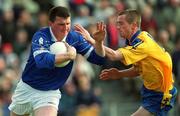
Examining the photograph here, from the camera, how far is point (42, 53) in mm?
11133

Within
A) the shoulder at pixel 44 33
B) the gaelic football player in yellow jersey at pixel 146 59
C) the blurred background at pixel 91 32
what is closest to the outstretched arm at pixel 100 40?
the gaelic football player in yellow jersey at pixel 146 59

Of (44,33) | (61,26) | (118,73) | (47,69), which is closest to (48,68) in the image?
(47,69)

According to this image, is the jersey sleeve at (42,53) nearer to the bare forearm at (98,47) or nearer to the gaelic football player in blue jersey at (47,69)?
the gaelic football player in blue jersey at (47,69)

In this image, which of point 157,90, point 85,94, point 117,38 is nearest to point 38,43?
point 157,90

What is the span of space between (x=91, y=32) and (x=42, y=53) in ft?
22.2

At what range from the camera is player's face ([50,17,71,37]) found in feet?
36.9

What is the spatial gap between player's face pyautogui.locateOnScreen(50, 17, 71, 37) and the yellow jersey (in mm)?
817

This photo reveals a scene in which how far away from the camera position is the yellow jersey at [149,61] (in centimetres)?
1120

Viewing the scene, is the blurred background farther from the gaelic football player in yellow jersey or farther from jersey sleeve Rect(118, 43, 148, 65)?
jersey sleeve Rect(118, 43, 148, 65)

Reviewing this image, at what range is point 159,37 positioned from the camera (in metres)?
18.5

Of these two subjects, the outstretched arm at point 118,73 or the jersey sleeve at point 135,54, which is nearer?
the jersey sleeve at point 135,54

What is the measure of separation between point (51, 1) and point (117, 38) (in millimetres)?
2229

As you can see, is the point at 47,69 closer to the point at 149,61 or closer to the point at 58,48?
the point at 58,48

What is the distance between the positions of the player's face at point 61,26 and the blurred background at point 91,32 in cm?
523
